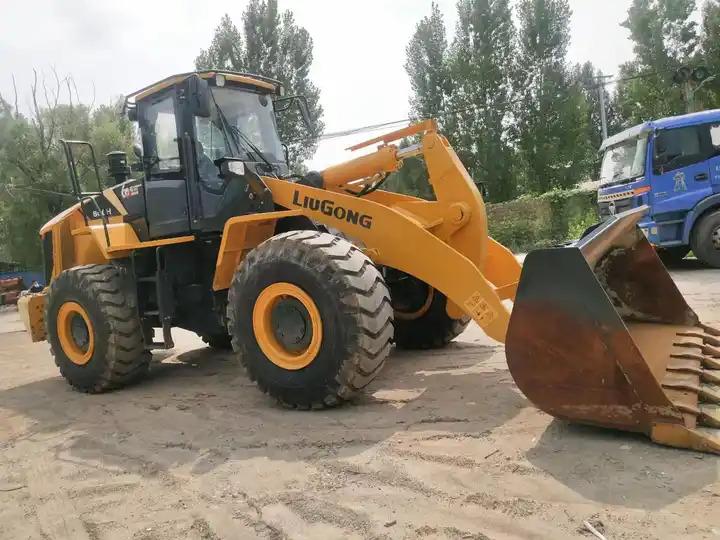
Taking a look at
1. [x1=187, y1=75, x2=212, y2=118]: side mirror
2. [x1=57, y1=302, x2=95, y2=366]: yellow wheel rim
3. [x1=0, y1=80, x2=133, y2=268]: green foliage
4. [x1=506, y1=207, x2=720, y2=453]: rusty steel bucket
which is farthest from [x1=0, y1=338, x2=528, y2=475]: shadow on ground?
[x1=0, y1=80, x2=133, y2=268]: green foliage

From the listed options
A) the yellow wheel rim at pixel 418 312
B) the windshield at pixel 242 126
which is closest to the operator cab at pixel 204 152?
the windshield at pixel 242 126

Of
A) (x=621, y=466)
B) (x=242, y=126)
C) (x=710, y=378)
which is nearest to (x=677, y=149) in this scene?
(x=242, y=126)

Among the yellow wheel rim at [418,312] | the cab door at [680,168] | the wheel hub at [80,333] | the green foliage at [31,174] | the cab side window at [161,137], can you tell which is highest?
the green foliage at [31,174]

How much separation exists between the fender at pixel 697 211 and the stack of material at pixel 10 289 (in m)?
20.2

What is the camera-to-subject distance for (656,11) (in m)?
32.9

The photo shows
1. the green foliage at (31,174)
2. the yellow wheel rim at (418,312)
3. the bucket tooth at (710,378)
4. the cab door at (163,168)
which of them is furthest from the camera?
the green foliage at (31,174)

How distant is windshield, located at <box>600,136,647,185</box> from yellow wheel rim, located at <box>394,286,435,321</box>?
686cm

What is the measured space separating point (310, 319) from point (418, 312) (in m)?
2.07

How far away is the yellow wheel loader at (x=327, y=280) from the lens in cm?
331

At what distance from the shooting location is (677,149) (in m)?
10.9

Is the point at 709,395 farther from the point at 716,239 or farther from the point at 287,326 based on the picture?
the point at 716,239

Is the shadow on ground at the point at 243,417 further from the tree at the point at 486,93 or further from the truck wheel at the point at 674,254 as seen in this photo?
the tree at the point at 486,93

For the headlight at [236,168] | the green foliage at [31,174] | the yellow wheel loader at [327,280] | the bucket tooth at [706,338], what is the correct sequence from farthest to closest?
the green foliage at [31,174], the headlight at [236,168], the bucket tooth at [706,338], the yellow wheel loader at [327,280]

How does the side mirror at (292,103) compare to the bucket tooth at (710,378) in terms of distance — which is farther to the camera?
the side mirror at (292,103)
